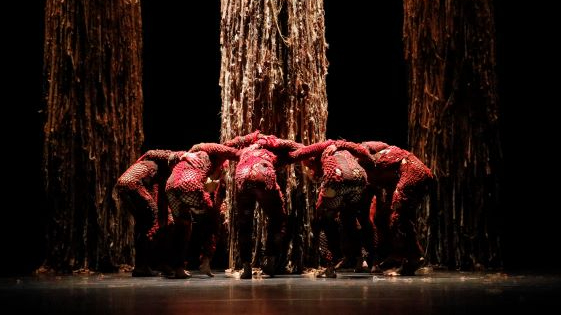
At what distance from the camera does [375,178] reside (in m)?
5.23

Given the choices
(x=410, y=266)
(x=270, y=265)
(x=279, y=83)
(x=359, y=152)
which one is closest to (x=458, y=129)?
(x=359, y=152)

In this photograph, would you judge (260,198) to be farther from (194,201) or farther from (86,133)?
(86,133)

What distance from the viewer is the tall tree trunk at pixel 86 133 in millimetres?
5582

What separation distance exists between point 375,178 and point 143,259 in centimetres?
173

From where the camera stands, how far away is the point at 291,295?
3447 millimetres

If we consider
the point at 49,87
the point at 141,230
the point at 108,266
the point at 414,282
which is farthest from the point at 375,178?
the point at 49,87

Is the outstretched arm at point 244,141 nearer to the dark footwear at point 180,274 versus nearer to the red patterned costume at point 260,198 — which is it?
the red patterned costume at point 260,198

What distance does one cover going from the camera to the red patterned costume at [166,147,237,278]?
4785mm

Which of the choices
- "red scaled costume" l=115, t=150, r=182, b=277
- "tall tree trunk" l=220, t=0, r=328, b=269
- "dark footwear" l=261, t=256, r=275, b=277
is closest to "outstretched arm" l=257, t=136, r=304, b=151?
"tall tree trunk" l=220, t=0, r=328, b=269

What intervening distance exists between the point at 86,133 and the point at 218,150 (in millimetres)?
1232

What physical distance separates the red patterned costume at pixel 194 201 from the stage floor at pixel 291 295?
1.11ft

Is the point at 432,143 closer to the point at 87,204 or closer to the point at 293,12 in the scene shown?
the point at 293,12

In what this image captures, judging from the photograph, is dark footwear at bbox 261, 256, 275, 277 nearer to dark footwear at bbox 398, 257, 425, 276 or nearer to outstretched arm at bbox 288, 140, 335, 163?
outstretched arm at bbox 288, 140, 335, 163

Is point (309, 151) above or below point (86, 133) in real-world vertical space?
below
